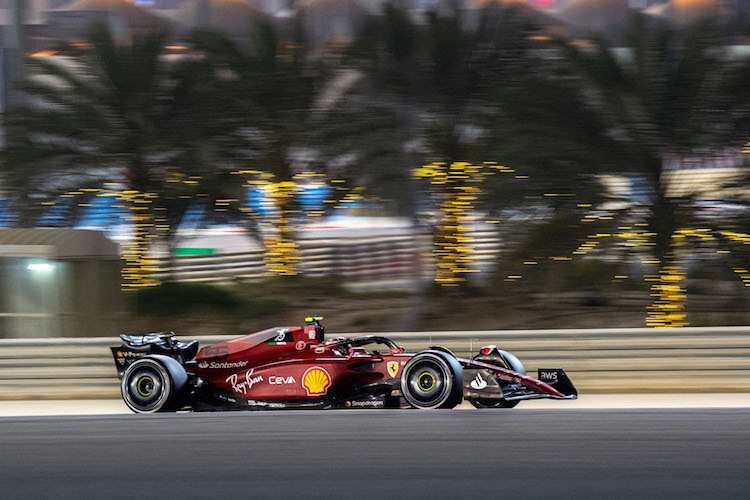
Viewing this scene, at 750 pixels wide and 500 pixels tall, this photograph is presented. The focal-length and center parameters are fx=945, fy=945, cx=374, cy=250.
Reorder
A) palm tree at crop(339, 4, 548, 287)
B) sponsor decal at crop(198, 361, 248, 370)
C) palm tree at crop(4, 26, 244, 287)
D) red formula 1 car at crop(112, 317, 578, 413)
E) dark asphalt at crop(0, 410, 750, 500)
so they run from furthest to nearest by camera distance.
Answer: palm tree at crop(4, 26, 244, 287)
palm tree at crop(339, 4, 548, 287)
sponsor decal at crop(198, 361, 248, 370)
red formula 1 car at crop(112, 317, 578, 413)
dark asphalt at crop(0, 410, 750, 500)

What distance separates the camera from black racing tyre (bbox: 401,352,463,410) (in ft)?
26.3

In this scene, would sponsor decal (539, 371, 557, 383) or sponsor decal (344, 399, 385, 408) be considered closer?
sponsor decal (344, 399, 385, 408)

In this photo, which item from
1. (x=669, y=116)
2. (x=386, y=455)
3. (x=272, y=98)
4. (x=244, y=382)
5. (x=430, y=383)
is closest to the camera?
(x=386, y=455)

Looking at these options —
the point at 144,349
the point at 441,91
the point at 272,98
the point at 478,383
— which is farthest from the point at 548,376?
the point at 272,98

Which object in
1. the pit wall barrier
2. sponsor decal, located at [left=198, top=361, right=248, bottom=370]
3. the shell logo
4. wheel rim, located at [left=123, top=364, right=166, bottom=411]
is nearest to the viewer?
the shell logo

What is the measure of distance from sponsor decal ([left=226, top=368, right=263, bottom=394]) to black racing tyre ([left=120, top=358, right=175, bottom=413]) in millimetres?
543

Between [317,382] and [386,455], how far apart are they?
265 centimetres

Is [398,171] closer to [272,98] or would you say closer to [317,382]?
[272,98]

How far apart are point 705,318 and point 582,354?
5.01 m

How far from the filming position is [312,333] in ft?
28.3

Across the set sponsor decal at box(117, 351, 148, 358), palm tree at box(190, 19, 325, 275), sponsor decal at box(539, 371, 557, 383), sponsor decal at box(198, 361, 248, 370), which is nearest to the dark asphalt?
sponsor decal at box(198, 361, 248, 370)

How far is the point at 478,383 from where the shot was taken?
830cm

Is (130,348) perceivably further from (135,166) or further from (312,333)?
(135,166)

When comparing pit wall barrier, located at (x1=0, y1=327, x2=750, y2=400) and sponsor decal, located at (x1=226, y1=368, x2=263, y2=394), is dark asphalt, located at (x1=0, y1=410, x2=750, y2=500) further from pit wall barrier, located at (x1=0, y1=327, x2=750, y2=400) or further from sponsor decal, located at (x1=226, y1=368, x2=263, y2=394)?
pit wall barrier, located at (x1=0, y1=327, x2=750, y2=400)
